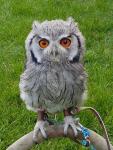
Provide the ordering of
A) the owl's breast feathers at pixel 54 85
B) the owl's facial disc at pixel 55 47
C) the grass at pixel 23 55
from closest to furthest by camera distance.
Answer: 1. the owl's facial disc at pixel 55 47
2. the owl's breast feathers at pixel 54 85
3. the grass at pixel 23 55

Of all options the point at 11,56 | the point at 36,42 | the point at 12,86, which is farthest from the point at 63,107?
the point at 11,56

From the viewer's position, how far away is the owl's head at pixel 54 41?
6.31ft

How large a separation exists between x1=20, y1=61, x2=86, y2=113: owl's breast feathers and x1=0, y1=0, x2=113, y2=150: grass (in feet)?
3.10

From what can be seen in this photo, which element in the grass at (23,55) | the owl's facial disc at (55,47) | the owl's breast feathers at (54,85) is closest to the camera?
the owl's facial disc at (55,47)

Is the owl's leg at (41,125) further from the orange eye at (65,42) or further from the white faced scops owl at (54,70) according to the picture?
the orange eye at (65,42)

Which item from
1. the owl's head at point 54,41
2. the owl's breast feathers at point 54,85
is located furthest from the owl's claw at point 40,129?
the owl's head at point 54,41

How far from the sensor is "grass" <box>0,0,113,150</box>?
11.1 feet

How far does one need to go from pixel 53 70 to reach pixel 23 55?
2.36 metres

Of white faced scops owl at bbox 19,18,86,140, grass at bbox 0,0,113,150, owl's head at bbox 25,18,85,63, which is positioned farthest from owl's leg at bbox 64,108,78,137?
grass at bbox 0,0,113,150

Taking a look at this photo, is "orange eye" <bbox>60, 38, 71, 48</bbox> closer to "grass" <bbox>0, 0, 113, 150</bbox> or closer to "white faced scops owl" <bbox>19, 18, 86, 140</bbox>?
"white faced scops owl" <bbox>19, 18, 86, 140</bbox>

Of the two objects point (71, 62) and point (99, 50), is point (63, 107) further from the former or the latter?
point (99, 50)

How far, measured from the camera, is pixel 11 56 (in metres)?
4.50

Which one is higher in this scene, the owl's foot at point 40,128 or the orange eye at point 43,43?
the orange eye at point 43,43

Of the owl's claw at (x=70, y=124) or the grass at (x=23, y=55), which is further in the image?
the grass at (x=23, y=55)
